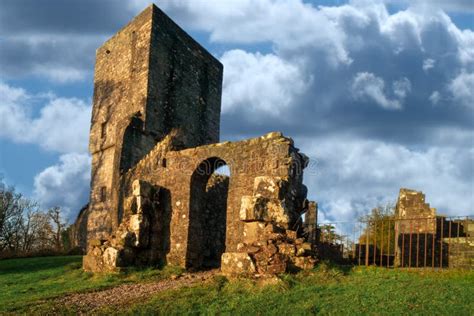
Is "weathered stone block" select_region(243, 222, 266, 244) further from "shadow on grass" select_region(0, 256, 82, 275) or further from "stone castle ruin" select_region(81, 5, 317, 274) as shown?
"shadow on grass" select_region(0, 256, 82, 275)

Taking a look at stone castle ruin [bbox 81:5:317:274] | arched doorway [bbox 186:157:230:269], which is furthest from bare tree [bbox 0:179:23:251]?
arched doorway [bbox 186:157:230:269]

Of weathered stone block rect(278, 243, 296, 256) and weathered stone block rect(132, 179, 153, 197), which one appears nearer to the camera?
weathered stone block rect(278, 243, 296, 256)

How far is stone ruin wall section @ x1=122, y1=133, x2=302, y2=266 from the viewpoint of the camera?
46.5ft

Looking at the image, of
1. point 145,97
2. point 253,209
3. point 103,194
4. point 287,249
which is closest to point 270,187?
point 253,209

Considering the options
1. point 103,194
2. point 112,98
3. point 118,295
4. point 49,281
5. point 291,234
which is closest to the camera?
point 118,295

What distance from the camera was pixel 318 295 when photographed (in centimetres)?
926

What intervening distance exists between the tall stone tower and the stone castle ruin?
0.18 feet

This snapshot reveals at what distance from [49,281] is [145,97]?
1040 cm

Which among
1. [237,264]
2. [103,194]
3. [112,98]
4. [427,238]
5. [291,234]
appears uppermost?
[112,98]

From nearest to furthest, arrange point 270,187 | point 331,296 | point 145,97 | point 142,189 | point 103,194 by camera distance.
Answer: point 331,296, point 270,187, point 142,189, point 145,97, point 103,194

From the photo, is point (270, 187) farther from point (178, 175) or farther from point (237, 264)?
point (178, 175)

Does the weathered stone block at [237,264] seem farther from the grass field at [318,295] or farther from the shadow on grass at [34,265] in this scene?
the shadow on grass at [34,265]

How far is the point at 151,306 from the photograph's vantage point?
9.46 m

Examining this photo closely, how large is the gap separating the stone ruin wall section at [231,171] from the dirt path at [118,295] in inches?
99.1
